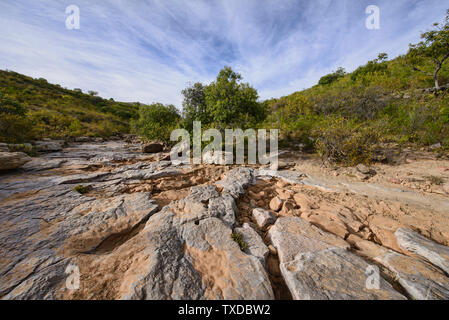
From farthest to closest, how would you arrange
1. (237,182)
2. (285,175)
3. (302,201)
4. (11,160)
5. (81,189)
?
(285,175) < (11,160) < (237,182) < (81,189) < (302,201)

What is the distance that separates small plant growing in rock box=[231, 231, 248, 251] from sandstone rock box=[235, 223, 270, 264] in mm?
61

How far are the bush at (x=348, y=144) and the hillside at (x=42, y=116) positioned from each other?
20282mm

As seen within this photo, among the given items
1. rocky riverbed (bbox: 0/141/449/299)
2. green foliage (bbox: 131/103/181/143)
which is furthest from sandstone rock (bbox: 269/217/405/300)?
green foliage (bbox: 131/103/181/143)

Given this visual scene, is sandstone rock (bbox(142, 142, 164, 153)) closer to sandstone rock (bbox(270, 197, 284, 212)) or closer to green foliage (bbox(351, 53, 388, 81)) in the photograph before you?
sandstone rock (bbox(270, 197, 284, 212))

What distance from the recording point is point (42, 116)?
18.4 m

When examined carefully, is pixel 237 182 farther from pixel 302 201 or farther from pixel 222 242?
pixel 222 242

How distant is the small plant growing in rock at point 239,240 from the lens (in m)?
2.64

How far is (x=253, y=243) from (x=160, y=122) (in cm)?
1472

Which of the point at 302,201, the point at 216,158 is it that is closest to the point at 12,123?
the point at 216,158

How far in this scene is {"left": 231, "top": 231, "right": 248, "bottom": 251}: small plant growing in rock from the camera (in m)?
2.64

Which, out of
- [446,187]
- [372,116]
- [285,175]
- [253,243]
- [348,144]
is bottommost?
[253,243]

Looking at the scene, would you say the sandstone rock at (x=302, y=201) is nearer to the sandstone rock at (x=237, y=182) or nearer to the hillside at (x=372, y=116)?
the sandstone rock at (x=237, y=182)

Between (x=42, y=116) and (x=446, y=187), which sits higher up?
(x=42, y=116)

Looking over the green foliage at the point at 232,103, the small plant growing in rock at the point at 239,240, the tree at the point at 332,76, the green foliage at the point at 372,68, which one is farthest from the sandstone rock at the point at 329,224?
the tree at the point at 332,76
